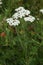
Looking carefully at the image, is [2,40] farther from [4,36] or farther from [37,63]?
[37,63]

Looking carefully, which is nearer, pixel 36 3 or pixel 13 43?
pixel 13 43

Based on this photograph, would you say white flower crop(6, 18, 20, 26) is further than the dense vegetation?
No

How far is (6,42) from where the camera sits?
2947 millimetres

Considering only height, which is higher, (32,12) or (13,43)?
(32,12)

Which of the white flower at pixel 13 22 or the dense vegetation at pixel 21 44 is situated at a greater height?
the white flower at pixel 13 22

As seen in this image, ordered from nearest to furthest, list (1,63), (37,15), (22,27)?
(1,63) < (22,27) < (37,15)

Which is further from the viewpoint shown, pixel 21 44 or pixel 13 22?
pixel 21 44

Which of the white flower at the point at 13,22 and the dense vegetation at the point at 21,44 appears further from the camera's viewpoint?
the dense vegetation at the point at 21,44

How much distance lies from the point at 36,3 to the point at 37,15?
349mm

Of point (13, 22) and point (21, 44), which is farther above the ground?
point (13, 22)

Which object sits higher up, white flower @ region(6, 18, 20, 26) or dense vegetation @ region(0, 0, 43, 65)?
white flower @ region(6, 18, 20, 26)

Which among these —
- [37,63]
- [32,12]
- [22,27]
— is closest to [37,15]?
[32,12]

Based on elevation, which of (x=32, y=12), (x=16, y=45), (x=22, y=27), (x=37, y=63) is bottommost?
(x=37, y=63)

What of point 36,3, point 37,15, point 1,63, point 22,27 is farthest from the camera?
point 36,3
